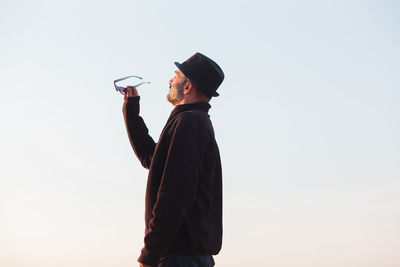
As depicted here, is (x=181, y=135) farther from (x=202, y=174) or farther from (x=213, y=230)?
(x=213, y=230)

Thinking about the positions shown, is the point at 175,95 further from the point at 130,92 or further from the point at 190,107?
the point at 130,92

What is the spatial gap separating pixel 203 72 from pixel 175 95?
0.88ft

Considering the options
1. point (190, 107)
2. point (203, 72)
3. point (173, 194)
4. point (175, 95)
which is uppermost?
point (203, 72)

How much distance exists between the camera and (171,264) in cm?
389

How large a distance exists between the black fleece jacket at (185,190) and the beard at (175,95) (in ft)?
0.53

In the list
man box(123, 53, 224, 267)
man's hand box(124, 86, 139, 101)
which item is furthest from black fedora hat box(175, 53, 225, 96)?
man's hand box(124, 86, 139, 101)

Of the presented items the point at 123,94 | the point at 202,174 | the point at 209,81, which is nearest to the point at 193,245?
the point at 202,174

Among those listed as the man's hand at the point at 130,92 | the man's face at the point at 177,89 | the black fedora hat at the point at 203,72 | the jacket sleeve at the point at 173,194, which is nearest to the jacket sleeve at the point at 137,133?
the man's hand at the point at 130,92

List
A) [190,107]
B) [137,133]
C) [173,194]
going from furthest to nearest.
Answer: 1. [137,133]
2. [190,107]
3. [173,194]

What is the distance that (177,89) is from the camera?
4.55 meters

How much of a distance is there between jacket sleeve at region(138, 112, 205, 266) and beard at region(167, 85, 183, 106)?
19.9 inches

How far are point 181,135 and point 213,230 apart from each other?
0.68 meters

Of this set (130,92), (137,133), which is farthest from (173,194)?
(130,92)

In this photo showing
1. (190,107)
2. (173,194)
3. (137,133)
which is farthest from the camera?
(137,133)
